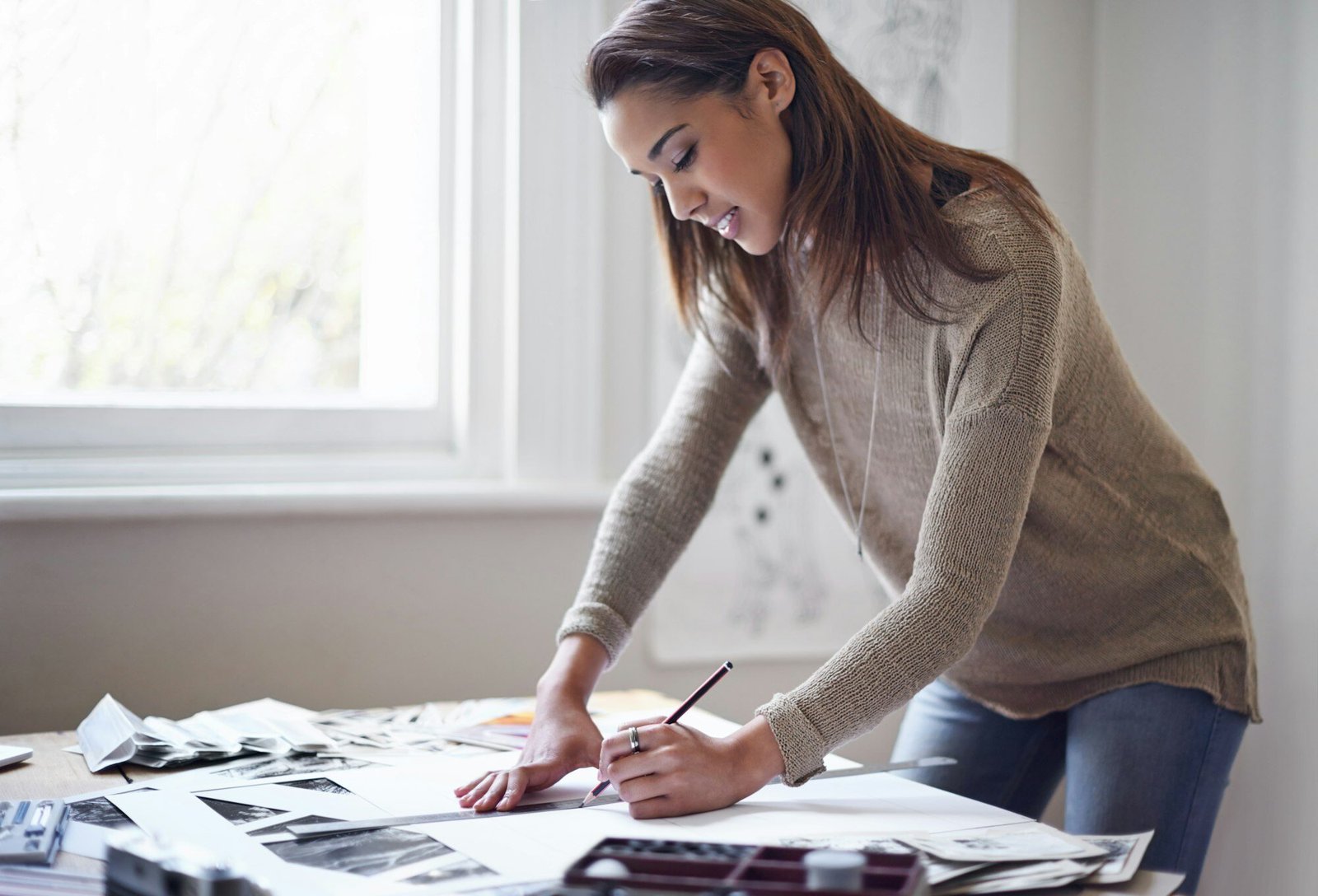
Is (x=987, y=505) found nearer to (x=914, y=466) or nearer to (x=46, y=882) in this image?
(x=914, y=466)

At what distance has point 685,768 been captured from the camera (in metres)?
0.91

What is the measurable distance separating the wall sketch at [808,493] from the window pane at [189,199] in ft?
1.69

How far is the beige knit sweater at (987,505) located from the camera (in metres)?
0.96

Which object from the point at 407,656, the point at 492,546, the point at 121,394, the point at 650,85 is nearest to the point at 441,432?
the point at 492,546

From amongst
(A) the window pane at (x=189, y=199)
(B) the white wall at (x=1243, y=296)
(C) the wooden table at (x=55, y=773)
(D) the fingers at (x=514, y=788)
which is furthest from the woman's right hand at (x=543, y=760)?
(B) the white wall at (x=1243, y=296)

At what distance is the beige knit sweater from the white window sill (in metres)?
0.43

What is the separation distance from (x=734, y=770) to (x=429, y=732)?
446 mm

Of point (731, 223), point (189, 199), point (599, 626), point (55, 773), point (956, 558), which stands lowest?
point (55, 773)

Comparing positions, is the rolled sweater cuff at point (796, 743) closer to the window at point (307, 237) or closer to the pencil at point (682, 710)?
the pencil at point (682, 710)

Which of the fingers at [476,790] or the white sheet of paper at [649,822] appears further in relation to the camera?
the fingers at [476,790]

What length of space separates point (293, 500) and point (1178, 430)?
1.47m

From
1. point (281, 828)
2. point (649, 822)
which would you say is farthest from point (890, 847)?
point (281, 828)

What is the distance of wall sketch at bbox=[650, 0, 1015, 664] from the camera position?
1.87 metres

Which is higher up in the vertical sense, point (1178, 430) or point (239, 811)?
point (1178, 430)
